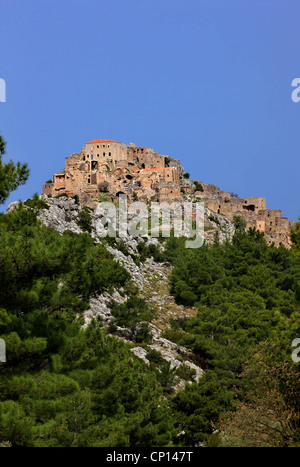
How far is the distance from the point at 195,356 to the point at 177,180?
3760cm

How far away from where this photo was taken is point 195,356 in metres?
37.0

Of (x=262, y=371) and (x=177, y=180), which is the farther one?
(x=177, y=180)

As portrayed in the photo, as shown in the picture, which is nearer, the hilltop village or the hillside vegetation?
the hillside vegetation

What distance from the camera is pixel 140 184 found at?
6956 cm

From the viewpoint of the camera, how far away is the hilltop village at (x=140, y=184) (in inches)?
2534

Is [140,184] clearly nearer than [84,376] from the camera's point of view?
No

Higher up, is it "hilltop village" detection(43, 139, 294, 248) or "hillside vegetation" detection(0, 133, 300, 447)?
"hilltop village" detection(43, 139, 294, 248)

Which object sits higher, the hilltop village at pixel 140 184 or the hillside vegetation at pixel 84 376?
the hilltop village at pixel 140 184

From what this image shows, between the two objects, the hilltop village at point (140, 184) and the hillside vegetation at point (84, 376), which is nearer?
the hillside vegetation at point (84, 376)

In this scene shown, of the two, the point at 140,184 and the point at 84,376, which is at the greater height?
the point at 140,184

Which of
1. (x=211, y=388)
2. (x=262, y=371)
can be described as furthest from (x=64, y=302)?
(x=211, y=388)

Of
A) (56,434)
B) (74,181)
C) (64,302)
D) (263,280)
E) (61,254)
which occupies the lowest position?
(56,434)

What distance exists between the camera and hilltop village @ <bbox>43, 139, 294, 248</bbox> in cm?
6438

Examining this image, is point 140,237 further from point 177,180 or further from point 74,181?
point 177,180
